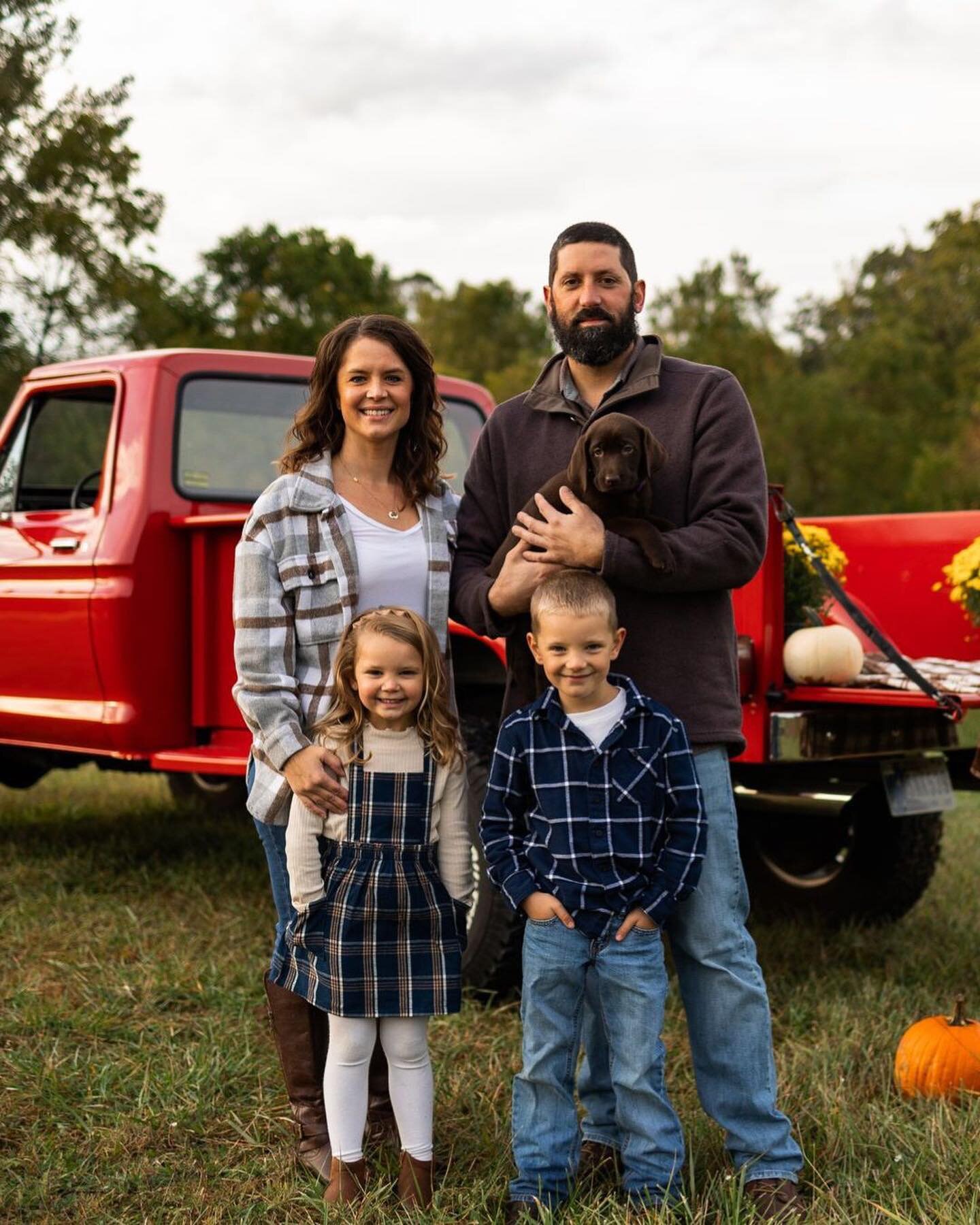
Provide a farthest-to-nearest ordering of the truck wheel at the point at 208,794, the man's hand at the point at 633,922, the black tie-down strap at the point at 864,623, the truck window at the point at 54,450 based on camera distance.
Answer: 1. the truck wheel at the point at 208,794
2. the truck window at the point at 54,450
3. the black tie-down strap at the point at 864,623
4. the man's hand at the point at 633,922

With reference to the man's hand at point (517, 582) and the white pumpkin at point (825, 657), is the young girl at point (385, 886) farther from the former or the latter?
the white pumpkin at point (825, 657)

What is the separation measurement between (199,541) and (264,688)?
1908 millimetres

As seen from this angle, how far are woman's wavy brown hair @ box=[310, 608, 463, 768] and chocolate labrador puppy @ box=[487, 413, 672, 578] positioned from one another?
0.41 meters

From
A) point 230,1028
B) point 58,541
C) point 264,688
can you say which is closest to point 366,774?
point 264,688

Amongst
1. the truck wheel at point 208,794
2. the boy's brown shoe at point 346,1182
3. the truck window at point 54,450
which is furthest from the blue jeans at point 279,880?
the truck wheel at point 208,794

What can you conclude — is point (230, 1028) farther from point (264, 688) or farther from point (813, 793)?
point (813, 793)

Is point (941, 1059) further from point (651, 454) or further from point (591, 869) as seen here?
point (651, 454)

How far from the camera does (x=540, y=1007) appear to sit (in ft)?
8.91

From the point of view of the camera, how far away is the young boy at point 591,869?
8.73ft

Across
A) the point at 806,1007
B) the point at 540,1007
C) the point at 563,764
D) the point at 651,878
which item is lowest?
the point at 806,1007

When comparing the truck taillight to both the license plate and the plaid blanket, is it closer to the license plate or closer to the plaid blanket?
the plaid blanket

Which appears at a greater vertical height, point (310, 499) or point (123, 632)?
point (310, 499)

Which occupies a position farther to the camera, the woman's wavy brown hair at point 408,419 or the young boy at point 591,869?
the woman's wavy brown hair at point 408,419

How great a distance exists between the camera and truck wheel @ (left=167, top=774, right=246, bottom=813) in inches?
267
